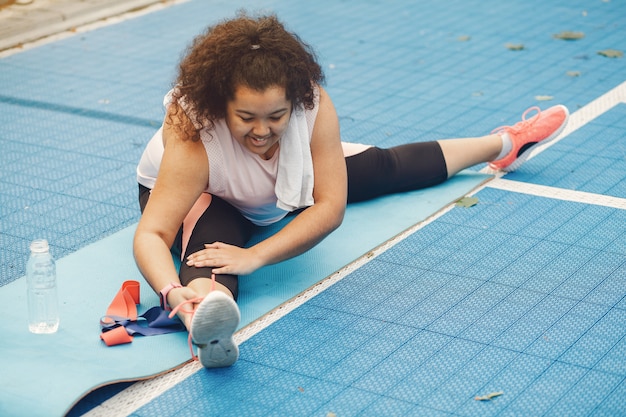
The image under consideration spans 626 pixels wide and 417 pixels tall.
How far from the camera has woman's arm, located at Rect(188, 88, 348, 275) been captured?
3.16 m

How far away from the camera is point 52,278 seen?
121 inches

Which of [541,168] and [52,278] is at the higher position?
[52,278]

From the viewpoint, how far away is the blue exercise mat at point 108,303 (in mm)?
2758

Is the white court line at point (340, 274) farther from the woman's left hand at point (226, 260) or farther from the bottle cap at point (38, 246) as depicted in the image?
the bottle cap at point (38, 246)

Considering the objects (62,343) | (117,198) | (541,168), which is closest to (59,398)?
(62,343)

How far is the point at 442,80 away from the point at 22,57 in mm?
2791

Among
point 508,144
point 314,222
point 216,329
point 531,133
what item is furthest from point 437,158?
point 216,329

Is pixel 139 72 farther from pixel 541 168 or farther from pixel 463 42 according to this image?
pixel 541 168

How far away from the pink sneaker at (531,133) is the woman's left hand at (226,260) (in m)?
1.61

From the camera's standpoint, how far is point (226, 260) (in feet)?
10.3

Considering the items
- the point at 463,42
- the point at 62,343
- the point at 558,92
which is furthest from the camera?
the point at 463,42

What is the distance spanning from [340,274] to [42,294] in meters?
1.06

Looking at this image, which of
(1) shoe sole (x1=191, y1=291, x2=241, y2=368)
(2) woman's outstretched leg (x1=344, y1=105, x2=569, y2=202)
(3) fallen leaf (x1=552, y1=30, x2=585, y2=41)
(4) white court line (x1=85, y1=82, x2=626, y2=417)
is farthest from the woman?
(3) fallen leaf (x1=552, y1=30, x2=585, y2=41)

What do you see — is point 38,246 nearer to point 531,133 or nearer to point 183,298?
point 183,298
